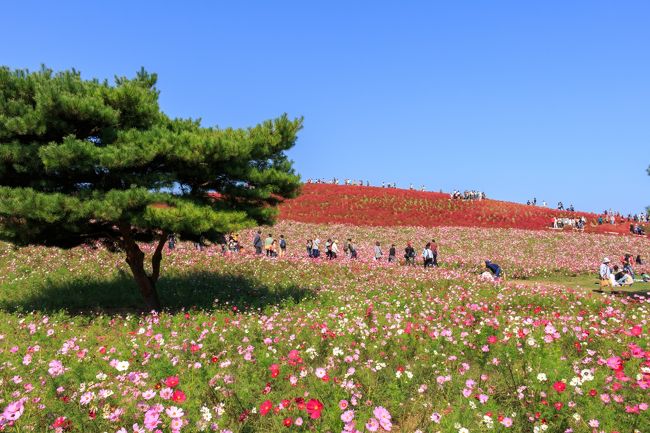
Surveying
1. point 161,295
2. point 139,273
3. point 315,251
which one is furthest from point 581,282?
point 139,273

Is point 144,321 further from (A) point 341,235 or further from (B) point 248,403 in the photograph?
(A) point 341,235

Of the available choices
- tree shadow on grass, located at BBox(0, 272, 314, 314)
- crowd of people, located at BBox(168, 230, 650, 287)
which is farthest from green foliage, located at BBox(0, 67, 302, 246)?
crowd of people, located at BBox(168, 230, 650, 287)

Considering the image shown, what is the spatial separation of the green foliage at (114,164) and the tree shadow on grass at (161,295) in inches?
88.4

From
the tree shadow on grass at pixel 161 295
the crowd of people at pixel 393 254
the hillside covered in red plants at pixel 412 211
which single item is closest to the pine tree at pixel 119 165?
the tree shadow on grass at pixel 161 295

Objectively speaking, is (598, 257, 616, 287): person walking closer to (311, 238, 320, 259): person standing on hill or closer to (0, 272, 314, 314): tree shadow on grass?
(0, 272, 314, 314): tree shadow on grass

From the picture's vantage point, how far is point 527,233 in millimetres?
40812

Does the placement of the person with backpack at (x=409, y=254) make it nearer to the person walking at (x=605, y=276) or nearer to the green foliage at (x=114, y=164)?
the person walking at (x=605, y=276)

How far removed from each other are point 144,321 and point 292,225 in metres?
31.7

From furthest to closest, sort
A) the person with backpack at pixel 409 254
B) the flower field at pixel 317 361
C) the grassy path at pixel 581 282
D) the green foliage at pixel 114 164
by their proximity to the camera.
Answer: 1. the person with backpack at pixel 409 254
2. the grassy path at pixel 581 282
3. the green foliage at pixel 114 164
4. the flower field at pixel 317 361

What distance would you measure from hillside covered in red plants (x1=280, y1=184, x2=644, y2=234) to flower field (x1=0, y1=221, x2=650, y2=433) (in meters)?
31.1

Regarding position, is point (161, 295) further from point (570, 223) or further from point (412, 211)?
point (570, 223)

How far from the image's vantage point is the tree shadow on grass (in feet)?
43.7

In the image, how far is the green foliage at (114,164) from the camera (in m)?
10.3

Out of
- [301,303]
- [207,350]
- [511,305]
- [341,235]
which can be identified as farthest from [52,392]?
[341,235]
